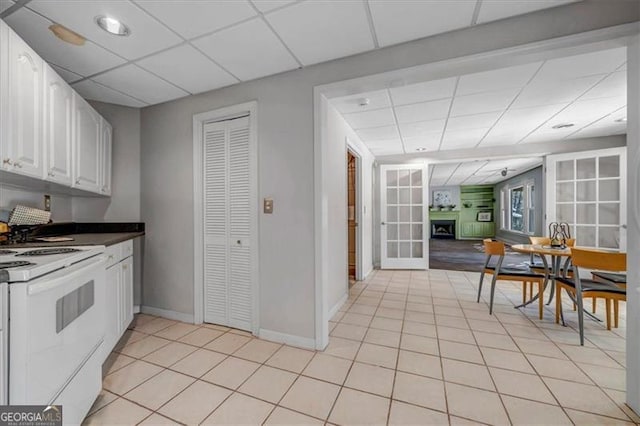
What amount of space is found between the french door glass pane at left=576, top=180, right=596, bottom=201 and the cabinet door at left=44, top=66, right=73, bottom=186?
670cm

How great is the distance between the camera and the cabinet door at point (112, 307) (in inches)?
77.9

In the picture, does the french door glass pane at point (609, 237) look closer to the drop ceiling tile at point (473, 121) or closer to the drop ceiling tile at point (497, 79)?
the drop ceiling tile at point (473, 121)

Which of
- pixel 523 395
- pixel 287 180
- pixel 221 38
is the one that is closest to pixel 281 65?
pixel 221 38

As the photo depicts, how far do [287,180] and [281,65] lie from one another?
99 centimetres

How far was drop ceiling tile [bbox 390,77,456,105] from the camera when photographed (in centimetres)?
252

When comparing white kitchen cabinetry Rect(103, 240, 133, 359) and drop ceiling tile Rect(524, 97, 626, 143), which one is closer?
white kitchen cabinetry Rect(103, 240, 133, 359)

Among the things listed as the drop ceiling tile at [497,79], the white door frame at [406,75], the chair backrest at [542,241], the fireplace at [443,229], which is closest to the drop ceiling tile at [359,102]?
the white door frame at [406,75]

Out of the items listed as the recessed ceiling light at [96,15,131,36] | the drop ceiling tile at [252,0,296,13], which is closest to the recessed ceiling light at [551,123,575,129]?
the drop ceiling tile at [252,0,296,13]

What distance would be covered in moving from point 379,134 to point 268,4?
9.09 ft

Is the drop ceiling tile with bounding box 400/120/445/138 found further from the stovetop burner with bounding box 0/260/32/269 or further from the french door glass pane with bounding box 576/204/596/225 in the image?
the stovetop burner with bounding box 0/260/32/269

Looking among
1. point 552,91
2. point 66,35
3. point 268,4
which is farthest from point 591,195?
point 66,35

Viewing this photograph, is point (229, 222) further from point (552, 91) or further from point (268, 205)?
point (552, 91)

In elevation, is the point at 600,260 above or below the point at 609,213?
below

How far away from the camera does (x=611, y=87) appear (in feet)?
8.53
